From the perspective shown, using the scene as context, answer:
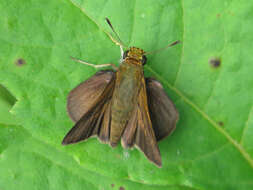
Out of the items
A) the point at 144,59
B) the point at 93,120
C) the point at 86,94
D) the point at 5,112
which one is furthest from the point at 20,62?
the point at 144,59

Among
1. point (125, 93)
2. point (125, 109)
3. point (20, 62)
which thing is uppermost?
point (20, 62)

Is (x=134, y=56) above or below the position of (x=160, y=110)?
above

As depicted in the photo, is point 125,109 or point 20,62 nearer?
point 20,62

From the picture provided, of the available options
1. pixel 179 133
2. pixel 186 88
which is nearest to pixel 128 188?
pixel 179 133

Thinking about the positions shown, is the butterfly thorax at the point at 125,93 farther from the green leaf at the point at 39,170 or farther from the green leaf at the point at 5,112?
the green leaf at the point at 5,112

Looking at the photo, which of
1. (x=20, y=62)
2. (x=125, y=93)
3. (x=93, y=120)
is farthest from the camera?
(x=93, y=120)

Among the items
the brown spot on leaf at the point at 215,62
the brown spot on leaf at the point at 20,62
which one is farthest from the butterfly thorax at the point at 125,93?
the brown spot on leaf at the point at 20,62

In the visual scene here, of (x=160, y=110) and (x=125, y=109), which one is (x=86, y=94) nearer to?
(x=125, y=109)

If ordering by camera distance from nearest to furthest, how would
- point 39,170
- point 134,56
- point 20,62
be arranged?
1. point 20,62
2. point 134,56
3. point 39,170
